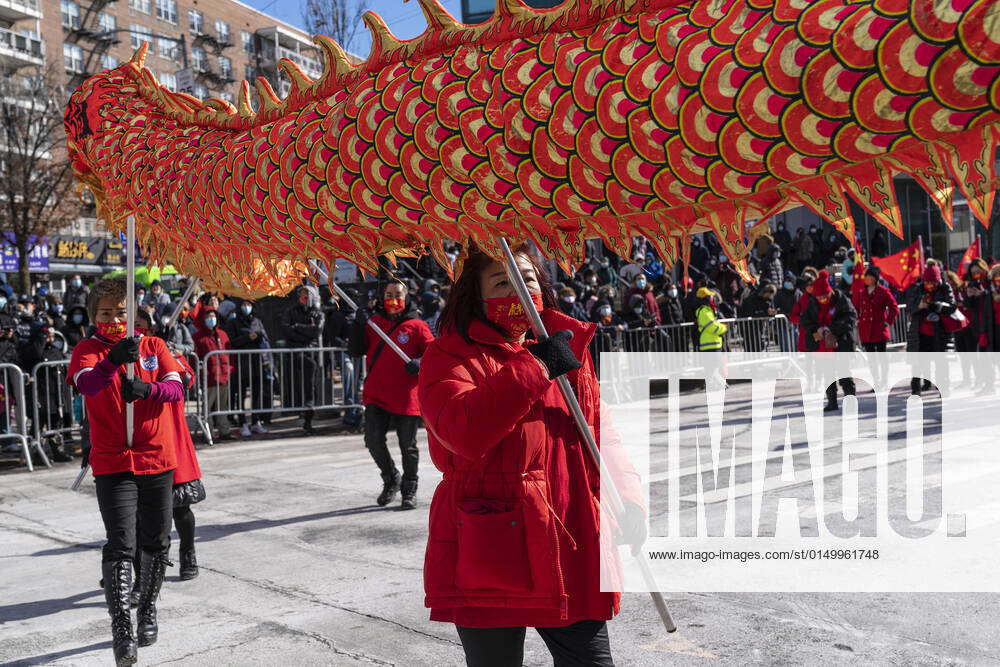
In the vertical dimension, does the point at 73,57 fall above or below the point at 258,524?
above

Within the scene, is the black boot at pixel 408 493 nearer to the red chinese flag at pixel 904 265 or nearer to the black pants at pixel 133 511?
the black pants at pixel 133 511

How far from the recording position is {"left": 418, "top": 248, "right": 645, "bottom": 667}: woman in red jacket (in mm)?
2648

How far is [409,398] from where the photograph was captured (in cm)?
760

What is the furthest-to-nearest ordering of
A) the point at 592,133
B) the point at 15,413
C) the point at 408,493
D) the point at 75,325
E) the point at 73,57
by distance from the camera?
the point at 73,57 < the point at 75,325 < the point at 15,413 < the point at 408,493 < the point at 592,133

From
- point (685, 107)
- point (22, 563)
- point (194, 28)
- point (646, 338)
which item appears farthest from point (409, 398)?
point (194, 28)

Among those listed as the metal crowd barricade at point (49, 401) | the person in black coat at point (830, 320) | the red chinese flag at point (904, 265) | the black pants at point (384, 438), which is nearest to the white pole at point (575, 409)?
the black pants at point (384, 438)

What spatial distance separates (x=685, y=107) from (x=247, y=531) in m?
6.04

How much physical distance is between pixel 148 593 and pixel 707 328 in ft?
34.7

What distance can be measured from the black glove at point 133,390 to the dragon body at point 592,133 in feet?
5.61

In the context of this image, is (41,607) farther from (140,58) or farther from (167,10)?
(167,10)

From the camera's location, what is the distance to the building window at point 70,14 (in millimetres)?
48250

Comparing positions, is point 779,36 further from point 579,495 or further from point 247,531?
point 247,531

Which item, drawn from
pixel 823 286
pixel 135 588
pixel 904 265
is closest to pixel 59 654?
pixel 135 588

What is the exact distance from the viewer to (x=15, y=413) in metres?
10.5
